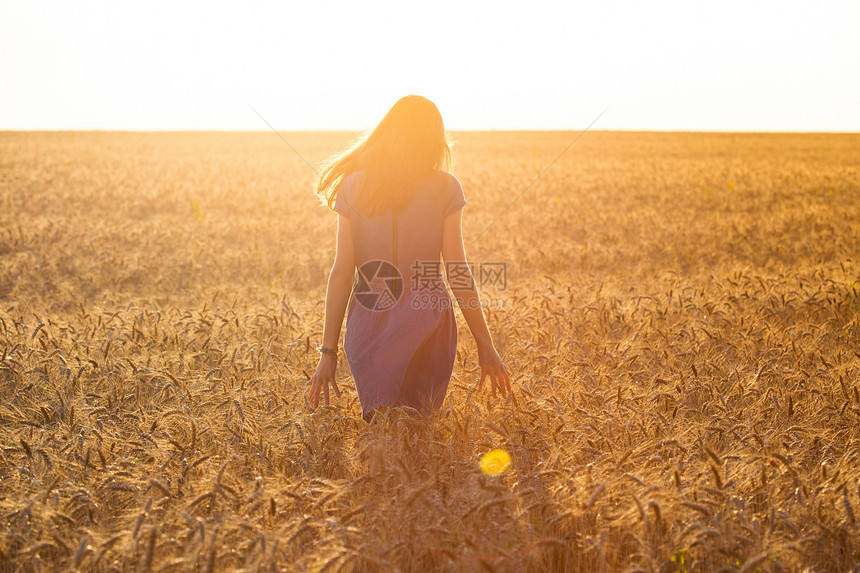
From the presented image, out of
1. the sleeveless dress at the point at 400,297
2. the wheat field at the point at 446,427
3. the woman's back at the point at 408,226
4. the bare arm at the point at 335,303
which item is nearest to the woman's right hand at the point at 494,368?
the wheat field at the point at 446,427

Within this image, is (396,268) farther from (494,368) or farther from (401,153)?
(494,368)

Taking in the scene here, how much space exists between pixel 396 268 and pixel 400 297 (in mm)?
147

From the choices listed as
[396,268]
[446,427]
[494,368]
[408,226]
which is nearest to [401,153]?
[408,226]

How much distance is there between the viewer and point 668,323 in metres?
4.80

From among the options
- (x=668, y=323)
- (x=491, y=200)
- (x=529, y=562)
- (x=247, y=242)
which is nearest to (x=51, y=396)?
(x=529, y=562)

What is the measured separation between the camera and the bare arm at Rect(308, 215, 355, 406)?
10.1ft

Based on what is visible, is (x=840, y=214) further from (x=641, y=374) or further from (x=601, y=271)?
(x=641, y=374)

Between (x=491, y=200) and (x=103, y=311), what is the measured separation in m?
9.00

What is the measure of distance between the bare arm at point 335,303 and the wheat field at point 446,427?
19 centimetres

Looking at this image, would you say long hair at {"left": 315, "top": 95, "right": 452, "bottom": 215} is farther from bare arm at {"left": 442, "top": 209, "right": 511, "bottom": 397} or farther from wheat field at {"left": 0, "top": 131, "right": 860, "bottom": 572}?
wheat field at {"left": 0, "top": 131, "right": 860, "bottom": 572}

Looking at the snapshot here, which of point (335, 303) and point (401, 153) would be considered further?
point (335, 303)

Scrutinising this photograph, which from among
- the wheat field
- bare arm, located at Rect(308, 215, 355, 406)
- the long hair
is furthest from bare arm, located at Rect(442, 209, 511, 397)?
bare arm, located at Rect(308, 215, 355, 406)

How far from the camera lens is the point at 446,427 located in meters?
2.98

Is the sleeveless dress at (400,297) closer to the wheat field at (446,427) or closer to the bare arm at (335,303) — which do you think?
the bare arm at (335,303)
